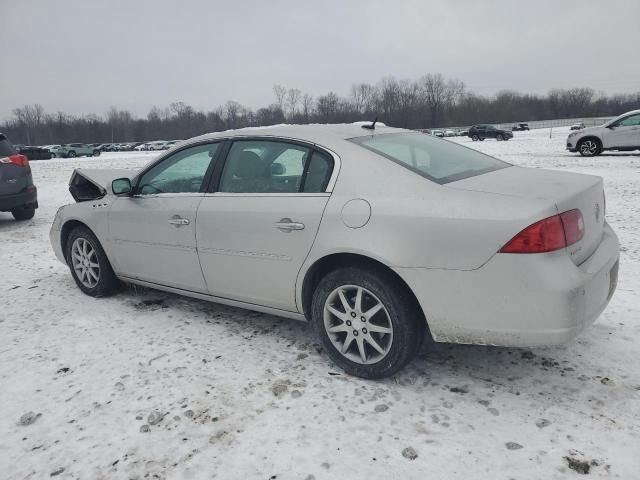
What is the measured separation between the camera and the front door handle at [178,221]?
3.60 metres

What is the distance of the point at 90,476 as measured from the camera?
7.15ft

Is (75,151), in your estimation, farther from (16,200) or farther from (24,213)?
(16,200)

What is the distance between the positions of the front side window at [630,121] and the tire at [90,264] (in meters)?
17.4

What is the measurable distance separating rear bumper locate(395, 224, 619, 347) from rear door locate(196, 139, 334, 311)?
2.53 feet

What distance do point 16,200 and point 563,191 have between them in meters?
8.88

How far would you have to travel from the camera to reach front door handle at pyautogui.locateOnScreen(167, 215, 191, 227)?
11.8 ft

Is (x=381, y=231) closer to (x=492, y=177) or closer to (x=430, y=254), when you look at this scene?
(x=430, y=254)

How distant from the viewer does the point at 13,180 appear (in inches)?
329

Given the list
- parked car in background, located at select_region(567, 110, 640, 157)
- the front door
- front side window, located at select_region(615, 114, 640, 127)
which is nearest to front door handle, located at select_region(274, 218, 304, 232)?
the front door

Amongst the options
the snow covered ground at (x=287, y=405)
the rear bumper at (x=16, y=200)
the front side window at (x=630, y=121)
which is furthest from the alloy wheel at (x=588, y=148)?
the rear bumper at (x=16, y=200)

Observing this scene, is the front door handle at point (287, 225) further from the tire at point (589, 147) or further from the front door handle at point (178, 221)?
the tire at point (589, 147)

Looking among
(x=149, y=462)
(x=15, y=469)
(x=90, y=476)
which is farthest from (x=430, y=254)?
(x=15, y=469)

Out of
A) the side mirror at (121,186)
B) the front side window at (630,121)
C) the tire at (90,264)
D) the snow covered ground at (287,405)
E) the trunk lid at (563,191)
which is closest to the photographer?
the snow covered ground at (287,405)

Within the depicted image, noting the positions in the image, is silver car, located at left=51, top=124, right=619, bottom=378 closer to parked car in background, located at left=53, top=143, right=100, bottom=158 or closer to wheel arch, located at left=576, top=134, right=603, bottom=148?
wheel arch, located at left=576, top=134, right=603, bottom=148
